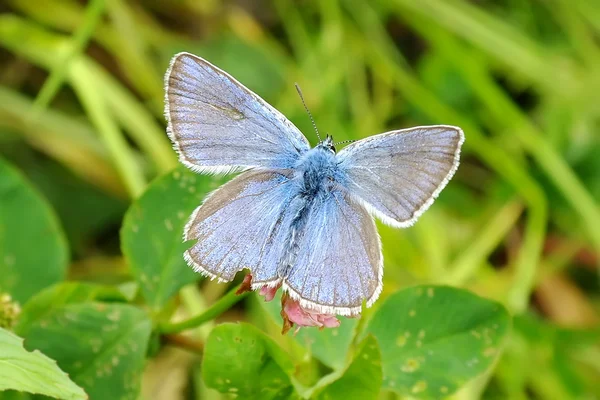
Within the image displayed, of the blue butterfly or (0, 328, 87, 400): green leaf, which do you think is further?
the blue butterfly

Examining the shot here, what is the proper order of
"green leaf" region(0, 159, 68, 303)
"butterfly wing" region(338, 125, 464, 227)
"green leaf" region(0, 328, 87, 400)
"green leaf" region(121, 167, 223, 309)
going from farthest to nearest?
"green leaf" region(0, 159, 68, 303) < "green leaf" region(121, 167, 223, 309) < "butterfly wing" region(338, 125, 464, 227) < "green leaf" region(0, 328, 87, 400)

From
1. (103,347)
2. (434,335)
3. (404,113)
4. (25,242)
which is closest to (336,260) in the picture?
(434,335)

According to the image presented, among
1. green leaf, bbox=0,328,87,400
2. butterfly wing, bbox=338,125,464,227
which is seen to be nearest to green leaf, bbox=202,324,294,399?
green leaf, bbox=0,328,87,400

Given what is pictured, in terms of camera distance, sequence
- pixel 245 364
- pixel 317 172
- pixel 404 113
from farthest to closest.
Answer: pixel 404 113 → pixel 317 172 → pixel 245 364

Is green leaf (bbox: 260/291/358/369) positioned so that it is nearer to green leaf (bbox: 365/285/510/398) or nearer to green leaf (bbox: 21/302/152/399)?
green leaf (bbox: 365/285/510/398)

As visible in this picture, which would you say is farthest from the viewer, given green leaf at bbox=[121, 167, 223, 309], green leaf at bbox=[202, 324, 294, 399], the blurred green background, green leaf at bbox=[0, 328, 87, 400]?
the blurred green background

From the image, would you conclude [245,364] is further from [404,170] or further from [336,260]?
[404,170]
